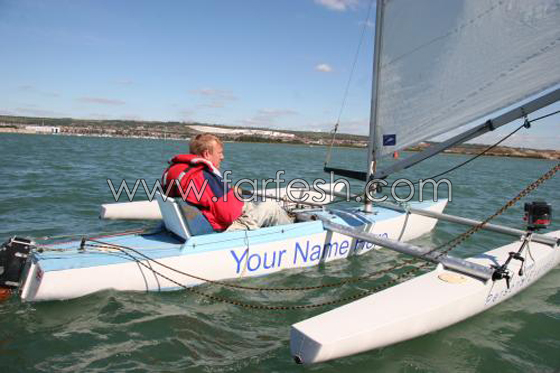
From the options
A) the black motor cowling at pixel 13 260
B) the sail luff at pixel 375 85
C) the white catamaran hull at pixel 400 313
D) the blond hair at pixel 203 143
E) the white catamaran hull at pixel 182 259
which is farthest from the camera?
the sail luff at pixel 375 85

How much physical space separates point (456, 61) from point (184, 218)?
3873 mm

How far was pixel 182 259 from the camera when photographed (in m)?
4.75

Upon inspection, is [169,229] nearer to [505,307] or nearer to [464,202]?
[505,307]

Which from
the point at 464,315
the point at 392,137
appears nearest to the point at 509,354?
the point at 464,315

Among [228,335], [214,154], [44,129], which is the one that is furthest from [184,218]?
[44,129]

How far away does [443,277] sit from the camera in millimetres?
4488

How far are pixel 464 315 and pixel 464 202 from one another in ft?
31.2

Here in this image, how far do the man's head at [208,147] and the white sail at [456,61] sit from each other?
2613mm

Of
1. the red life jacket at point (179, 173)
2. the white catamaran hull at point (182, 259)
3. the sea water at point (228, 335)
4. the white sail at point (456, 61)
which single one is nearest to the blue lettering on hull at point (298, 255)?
the white catamaran hull at point (182, 259)

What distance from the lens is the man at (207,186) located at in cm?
480

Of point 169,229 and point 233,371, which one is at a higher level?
point 169,229

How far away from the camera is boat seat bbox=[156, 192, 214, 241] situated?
4.80 metres

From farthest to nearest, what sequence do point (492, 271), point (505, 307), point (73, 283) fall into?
point (505, 307), point (492, 271), point (73, 283)

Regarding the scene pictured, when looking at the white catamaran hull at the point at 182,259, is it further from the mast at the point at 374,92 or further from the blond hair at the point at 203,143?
the mast at the point at 374,92
